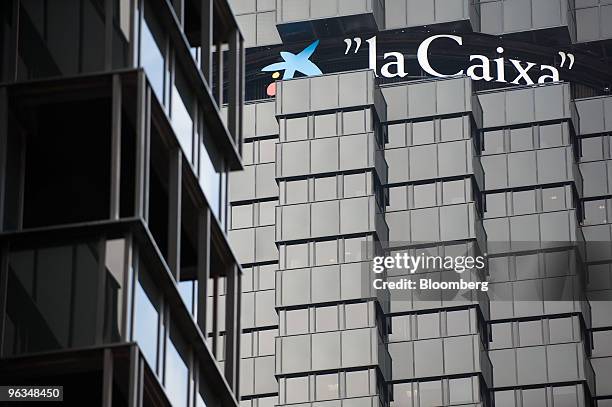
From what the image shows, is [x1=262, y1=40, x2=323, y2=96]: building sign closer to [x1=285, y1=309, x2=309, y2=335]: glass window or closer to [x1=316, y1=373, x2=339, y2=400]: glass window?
[x1=285, y1=309, x2=309, y2=335]: glass window

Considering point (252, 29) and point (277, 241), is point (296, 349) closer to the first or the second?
point (277, 241)

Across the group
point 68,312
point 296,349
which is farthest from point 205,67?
point 296,349

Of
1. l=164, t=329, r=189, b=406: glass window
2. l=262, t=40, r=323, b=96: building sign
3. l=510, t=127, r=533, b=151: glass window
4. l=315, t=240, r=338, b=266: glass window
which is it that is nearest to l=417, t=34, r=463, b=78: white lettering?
l=510, t=127, r=533, b=151: glass window

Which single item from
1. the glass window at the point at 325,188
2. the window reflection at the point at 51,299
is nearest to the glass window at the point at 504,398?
the glass window at the point at 325,188

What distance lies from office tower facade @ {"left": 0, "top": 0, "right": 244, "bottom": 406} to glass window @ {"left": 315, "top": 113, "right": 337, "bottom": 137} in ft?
234

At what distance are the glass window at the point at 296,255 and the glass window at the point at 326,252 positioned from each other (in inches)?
28.1

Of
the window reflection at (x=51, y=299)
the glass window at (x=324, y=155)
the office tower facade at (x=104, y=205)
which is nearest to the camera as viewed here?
the window reflection at (x=51, y=299)

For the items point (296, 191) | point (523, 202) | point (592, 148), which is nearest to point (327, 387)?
point (296, 191)

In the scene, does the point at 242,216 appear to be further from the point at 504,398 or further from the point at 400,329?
the point at 504,398

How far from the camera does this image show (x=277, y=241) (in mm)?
106188

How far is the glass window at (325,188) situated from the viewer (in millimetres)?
106644

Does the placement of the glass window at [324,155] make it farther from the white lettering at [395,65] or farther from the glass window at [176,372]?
the glass window at [176,372]

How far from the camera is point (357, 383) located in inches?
3947

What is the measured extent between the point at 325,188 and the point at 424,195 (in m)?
5.84
